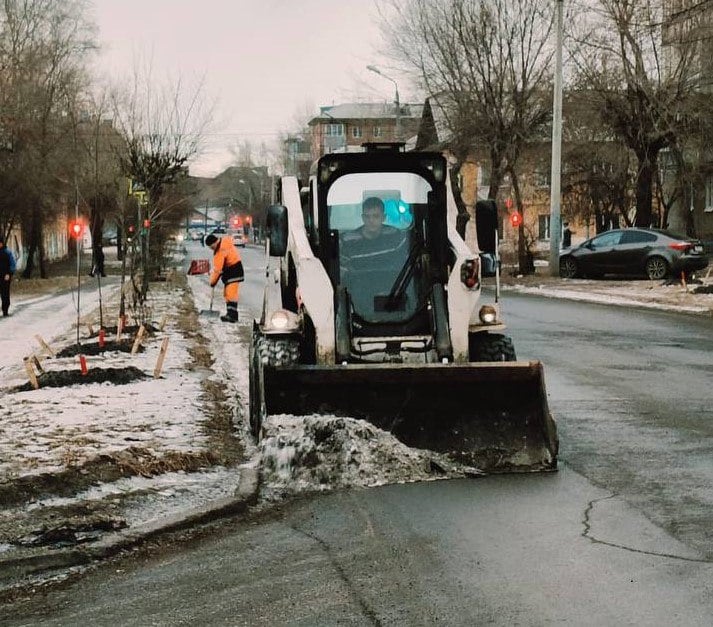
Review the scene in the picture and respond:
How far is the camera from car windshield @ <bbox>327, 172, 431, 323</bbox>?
29.0ft

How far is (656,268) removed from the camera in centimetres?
3083

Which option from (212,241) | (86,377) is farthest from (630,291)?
(86,377)

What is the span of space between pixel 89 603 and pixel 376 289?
4450 millimetres

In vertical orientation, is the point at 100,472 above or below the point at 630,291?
below

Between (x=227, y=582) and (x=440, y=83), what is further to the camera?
(x=440, y=83)

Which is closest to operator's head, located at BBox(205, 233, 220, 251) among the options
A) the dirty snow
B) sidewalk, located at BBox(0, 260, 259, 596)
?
sidewalk, located at BBox(0, 260, 259, 596)

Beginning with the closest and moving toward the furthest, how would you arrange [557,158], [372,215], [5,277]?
1. [372,215]
2. [5,277]
3. [557,158]

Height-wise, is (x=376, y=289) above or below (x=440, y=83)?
below

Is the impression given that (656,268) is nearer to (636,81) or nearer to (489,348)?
(636,81)

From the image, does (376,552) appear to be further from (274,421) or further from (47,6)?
(47,6)

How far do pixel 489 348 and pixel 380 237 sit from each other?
51.4 inches

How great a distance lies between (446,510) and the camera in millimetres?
6391

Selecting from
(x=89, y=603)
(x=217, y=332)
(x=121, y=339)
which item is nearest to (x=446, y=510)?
(x=89, y=603)

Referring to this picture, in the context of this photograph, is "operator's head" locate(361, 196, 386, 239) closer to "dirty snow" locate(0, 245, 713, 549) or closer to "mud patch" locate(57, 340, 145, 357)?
"dirty snow" locate(0, 245, 713, 549)
